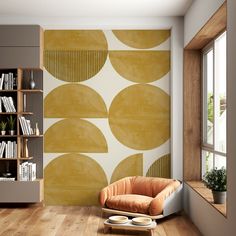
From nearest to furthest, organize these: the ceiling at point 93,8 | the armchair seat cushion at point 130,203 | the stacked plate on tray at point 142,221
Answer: the stacked plate on tray at point 142,221
the armchair seat cushion at point 130,203
the ceiling at point 93,8

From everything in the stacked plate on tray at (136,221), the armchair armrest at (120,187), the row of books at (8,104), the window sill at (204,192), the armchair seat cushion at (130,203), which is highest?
the row of books at (8,104)

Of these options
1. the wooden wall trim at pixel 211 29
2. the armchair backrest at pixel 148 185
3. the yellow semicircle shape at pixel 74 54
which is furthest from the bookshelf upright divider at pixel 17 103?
the wooden wall trim at pixel 211 29

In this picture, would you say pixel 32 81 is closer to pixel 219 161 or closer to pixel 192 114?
pixel 192 114

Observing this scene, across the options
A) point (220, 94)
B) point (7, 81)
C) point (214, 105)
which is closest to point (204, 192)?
point (214, 105)

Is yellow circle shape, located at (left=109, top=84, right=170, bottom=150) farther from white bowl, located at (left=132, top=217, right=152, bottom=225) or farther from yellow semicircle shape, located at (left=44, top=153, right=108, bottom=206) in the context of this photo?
white bowl, located at (left=132, top=217, right=152, bottom=225)

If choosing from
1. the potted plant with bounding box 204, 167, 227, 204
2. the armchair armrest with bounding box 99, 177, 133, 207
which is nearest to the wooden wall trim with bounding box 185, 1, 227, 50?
the potted plant with bounding box 204, 167, 227, 204

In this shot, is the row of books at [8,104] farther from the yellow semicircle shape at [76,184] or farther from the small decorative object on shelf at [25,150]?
the yellow semicircle shape at [76,184]

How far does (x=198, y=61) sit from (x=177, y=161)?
1.54m

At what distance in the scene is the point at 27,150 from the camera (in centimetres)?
690

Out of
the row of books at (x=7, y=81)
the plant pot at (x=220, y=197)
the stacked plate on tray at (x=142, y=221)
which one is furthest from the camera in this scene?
the row of books at (x=7, y=81)

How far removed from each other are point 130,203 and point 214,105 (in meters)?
1.70

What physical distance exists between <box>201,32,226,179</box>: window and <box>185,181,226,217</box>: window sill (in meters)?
0.31

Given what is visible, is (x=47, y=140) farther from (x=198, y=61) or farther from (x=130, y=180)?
(x=198, y=61)

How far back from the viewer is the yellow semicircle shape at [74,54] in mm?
7016
